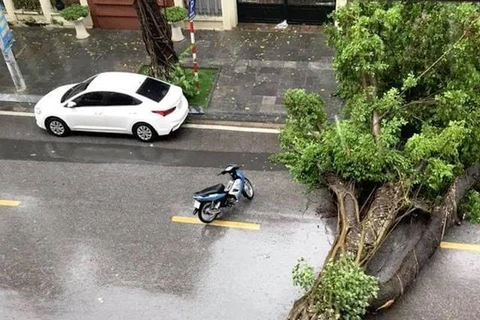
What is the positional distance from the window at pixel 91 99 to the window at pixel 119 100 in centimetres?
12

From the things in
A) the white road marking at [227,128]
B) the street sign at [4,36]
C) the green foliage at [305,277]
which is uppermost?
the street sign at [4,36]

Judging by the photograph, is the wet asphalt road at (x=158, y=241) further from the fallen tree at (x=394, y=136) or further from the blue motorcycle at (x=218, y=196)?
the fallen tree at (x=394, y=136)

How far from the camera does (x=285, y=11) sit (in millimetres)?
16156

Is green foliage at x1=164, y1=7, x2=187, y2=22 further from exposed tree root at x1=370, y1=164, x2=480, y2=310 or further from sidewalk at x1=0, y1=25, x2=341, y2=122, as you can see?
exposed tree root at x1=370, y1=164, x2=480, y2=310

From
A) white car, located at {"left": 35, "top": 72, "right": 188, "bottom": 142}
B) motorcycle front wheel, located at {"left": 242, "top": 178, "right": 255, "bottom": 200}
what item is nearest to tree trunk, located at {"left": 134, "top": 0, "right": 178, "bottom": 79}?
white car, located at {"left": 35, "top": 72, "right": 188, "bottom": 142}

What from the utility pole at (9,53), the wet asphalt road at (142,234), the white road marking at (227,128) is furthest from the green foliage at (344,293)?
the utility pole at (9,53)

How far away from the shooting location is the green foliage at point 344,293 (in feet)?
23.5

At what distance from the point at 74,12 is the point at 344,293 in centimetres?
1229

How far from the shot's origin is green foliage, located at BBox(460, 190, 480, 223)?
9.84 m

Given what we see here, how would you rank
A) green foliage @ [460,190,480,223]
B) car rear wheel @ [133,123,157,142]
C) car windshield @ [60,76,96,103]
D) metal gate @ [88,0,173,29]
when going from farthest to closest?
metal gate @ [88,0,173,29] < car windshield @ [60,76,96,103] < car rear wheel @ [133,123,157,142] < green foliage @ [460,190,480,223]

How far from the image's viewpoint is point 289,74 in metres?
14.4

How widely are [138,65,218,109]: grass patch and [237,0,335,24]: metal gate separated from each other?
280cm

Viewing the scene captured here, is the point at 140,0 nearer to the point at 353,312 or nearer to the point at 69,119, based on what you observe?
the point at 69,119

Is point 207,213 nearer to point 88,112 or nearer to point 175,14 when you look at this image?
point 88,112
